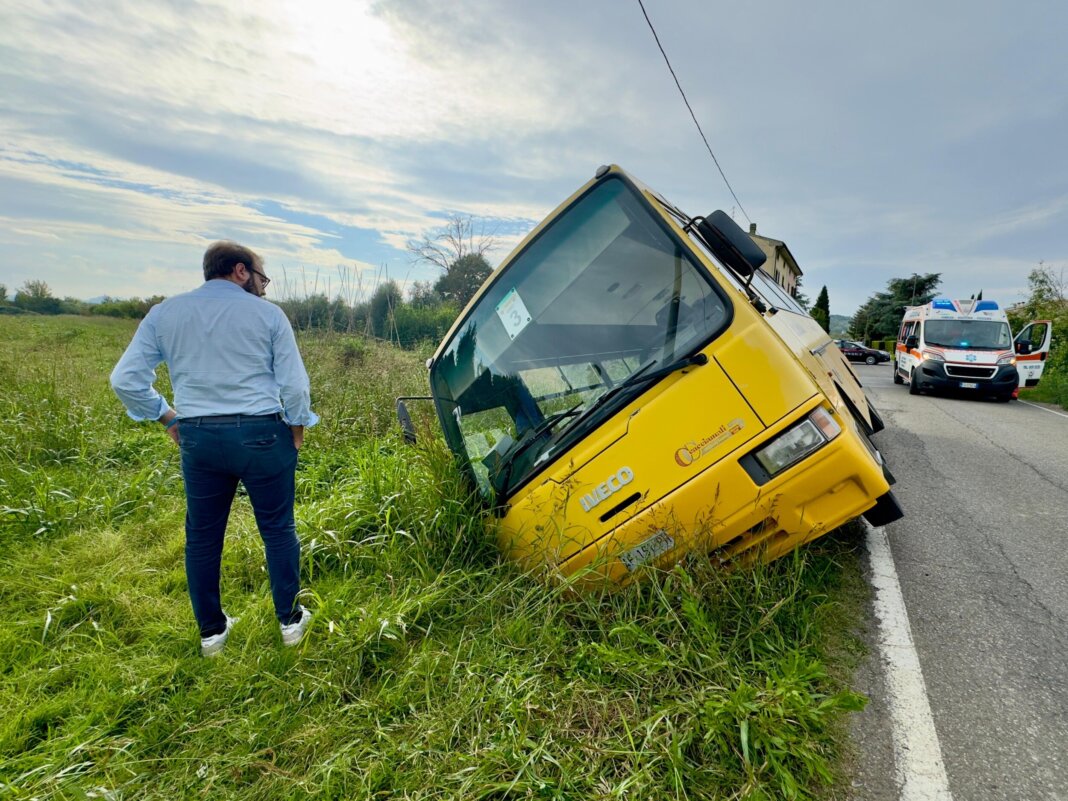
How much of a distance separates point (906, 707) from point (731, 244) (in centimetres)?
209

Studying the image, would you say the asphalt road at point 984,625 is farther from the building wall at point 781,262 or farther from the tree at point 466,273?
the building wall at point 781,262

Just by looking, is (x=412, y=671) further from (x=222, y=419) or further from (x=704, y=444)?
(x=704, y=444)

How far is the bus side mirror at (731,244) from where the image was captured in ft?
8.16

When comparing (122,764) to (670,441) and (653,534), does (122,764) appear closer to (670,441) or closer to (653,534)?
(653,534)

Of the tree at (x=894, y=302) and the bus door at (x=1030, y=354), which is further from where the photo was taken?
the tree at (x=894, y=302)

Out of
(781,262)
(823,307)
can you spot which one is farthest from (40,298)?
(823,307)

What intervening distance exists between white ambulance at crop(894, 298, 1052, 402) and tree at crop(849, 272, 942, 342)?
51.5 m

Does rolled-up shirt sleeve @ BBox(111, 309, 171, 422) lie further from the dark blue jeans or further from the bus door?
the bus door

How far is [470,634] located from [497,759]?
2.31 ft

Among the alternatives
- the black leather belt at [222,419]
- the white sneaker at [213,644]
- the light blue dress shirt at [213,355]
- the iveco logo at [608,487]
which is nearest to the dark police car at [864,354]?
the iveco logo at [608,487]

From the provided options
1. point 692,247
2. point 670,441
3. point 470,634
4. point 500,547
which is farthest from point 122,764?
point 692,247

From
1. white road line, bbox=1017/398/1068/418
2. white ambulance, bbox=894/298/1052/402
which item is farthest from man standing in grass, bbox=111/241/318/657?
A: white ambulance, bbox=894/298/1052/402

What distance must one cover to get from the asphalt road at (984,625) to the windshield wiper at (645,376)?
1513mm

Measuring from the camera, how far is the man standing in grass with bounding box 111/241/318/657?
7.47ft
